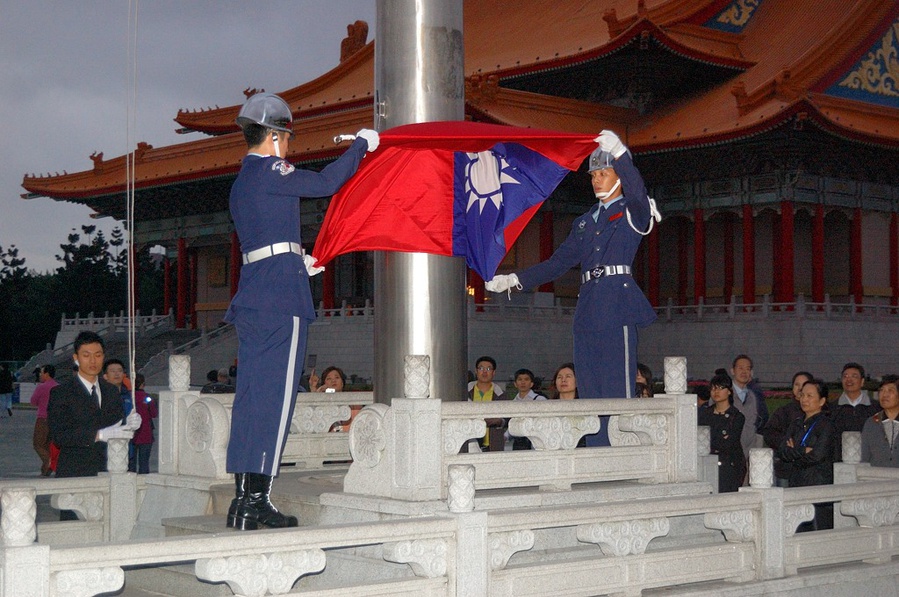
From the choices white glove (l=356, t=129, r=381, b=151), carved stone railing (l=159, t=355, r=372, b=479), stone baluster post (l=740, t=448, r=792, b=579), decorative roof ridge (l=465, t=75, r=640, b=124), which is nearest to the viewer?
white glove (l=356, t=129, r=381, b=151)

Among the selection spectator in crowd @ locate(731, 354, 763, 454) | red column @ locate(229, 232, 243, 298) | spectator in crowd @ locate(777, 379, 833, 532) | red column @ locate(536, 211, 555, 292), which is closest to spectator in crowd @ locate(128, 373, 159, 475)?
spectator in crowd @ locate(731, 354, 763, 454)

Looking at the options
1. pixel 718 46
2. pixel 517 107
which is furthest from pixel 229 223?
pixel 718 46

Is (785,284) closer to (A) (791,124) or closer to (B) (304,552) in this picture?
(A) (791,124)

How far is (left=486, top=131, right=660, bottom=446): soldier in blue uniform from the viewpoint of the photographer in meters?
6.75

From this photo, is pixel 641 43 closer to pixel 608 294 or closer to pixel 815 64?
pixel 815 64

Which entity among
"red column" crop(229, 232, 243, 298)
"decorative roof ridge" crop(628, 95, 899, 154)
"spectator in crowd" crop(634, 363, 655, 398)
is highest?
"decorative roof ridge" crop(628, 95, 899, 154)

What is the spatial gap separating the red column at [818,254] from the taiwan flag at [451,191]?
20.2 metres

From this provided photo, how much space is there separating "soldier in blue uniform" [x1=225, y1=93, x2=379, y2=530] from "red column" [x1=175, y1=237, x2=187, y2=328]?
27.8 meters

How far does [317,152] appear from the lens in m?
26.5

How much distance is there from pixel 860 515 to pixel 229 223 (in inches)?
1034

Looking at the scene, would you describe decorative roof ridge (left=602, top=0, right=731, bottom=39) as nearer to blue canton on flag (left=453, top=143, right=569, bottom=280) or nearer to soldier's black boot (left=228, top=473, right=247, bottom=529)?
blue canton on flag (left=453, top=143, right=569, bottom=280)

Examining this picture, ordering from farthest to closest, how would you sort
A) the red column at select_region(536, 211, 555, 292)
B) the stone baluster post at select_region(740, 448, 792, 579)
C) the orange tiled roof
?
the red column at select_region(536, 211, 555, 292)
the orange tiled roof
the stone baluster post at select_region(740, 448, 792, 579)

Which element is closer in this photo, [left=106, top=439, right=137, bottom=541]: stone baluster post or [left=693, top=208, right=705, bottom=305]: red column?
[left=106, top=439, right=137, bottom=541]: stone baluster post

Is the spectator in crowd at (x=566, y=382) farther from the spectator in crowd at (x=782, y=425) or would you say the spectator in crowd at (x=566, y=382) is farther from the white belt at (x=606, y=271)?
the spectator in crowd at (x=782, y=425)
